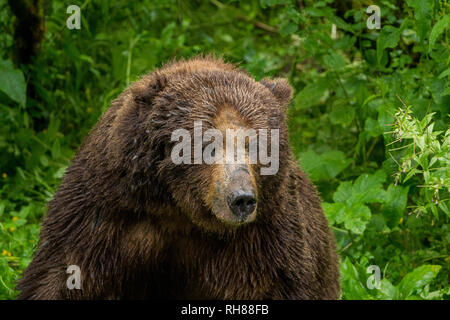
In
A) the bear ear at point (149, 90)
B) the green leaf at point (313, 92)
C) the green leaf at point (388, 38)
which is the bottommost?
the bear ear at point (149, 90)

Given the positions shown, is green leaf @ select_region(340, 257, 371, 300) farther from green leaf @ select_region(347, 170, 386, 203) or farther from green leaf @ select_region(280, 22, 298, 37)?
green leaf @ select_region(280, 22, 298, 37)

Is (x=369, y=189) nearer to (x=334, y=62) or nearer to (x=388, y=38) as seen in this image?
(x=388, y=38)

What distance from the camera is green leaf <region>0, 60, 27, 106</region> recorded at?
729 centimetres

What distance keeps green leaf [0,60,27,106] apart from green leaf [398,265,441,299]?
12.1 ft

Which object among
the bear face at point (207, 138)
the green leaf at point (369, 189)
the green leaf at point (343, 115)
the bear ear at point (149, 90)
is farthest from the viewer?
the green leaf at point (343, 115)

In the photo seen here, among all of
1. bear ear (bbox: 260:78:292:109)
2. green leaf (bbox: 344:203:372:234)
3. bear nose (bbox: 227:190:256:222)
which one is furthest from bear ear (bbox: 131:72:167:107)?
green leaf (bbox: 344:203:372:234)

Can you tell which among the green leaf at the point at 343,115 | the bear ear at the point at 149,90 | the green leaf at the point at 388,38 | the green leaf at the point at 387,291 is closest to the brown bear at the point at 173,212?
the bear ear at the point at 149,90

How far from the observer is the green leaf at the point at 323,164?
7.01 metres

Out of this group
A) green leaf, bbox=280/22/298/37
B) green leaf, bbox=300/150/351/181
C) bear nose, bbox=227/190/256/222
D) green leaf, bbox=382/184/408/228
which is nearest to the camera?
bear nose, bbox=227/190/256/222

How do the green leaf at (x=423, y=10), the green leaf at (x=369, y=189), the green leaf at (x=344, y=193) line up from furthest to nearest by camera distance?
1. the green leaf at (x=344, y=193)
2. the green leaf at (x=369, y=189)
3. the green leaf at (x=423, y=10)

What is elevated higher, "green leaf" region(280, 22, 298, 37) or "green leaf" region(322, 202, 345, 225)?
"green leaf" region(280, 22, 298, 37)

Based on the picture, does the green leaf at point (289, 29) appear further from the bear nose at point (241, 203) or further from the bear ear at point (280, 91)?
the bear nose at point (241, 203)

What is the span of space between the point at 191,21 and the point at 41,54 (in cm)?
274

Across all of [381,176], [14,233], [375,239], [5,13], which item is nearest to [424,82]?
[381,176]
